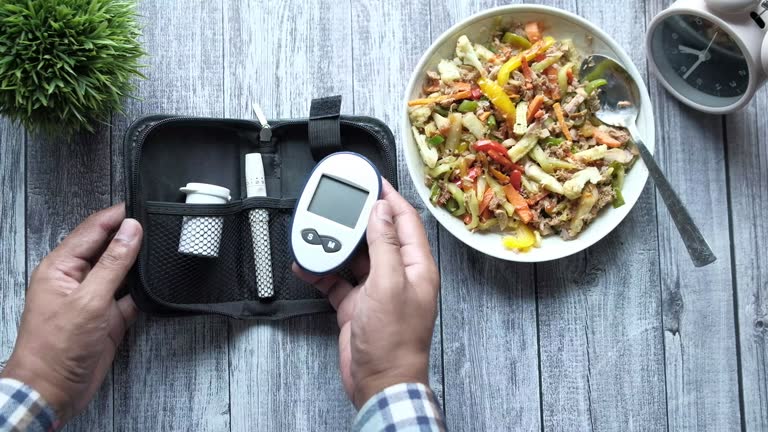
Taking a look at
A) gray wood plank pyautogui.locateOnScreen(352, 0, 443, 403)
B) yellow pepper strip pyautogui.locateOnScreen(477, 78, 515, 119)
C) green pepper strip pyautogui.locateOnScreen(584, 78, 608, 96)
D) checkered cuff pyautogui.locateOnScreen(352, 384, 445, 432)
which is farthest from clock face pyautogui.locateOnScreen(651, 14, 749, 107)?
checkered cuff pyautogui.locateOnScreen(352, 384, 445, 432)

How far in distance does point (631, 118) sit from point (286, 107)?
0.50 m

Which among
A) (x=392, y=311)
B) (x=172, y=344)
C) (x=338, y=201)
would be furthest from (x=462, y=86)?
(x=172, y=344)

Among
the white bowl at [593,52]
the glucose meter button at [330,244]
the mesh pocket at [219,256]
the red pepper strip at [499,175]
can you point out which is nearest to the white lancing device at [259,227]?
the mesh pocket at [219,256]

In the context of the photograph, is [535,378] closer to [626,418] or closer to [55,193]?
[626,418]

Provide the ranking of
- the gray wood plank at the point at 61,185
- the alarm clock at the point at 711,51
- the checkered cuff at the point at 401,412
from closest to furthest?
the checkered cuff at the point at 401,412
the alarm clock at the point at 711,51
the gray wood plank at the point at 61,185

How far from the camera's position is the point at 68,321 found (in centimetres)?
80

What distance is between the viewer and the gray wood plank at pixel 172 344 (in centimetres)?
94

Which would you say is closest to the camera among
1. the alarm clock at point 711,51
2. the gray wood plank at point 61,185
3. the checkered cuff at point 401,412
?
the checkered cuff at point 401,412

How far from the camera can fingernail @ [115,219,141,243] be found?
0.82 meters

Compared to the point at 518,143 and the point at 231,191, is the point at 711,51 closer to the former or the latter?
the point at 518,143

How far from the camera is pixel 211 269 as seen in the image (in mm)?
890

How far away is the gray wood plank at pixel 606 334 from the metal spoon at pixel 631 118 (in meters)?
0.09

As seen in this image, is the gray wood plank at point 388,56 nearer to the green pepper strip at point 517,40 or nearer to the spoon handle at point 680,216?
the green pepper strip at point 517,40

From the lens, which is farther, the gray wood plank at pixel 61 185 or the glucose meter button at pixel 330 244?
the gray wood plank at pixel 61 185
